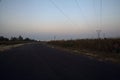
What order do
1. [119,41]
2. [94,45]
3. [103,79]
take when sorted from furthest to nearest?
[94,45]
[119,41]
[103,79]

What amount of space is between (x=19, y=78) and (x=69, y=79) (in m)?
2.30

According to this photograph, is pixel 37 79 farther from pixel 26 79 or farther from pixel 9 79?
pixel 9 79

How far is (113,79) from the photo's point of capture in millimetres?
8773

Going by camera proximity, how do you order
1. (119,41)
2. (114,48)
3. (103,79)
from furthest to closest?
(119,41)
(114,48)
(103,79)

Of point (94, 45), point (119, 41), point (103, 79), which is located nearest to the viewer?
point (103, 79)

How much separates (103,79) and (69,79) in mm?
1452

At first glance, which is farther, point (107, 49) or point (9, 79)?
point (107, 49)

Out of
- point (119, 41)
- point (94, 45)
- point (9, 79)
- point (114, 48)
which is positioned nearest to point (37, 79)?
point (9, 79)

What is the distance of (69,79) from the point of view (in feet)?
28.8

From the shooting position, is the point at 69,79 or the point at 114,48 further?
the point at 114,48

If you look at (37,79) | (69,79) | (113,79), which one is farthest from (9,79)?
(113,79)

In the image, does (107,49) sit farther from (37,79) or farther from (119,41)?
(37,79)

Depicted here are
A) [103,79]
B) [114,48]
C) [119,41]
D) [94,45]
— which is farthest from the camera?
[94,45]

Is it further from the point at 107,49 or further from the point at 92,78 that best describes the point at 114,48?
the point at 92,78
